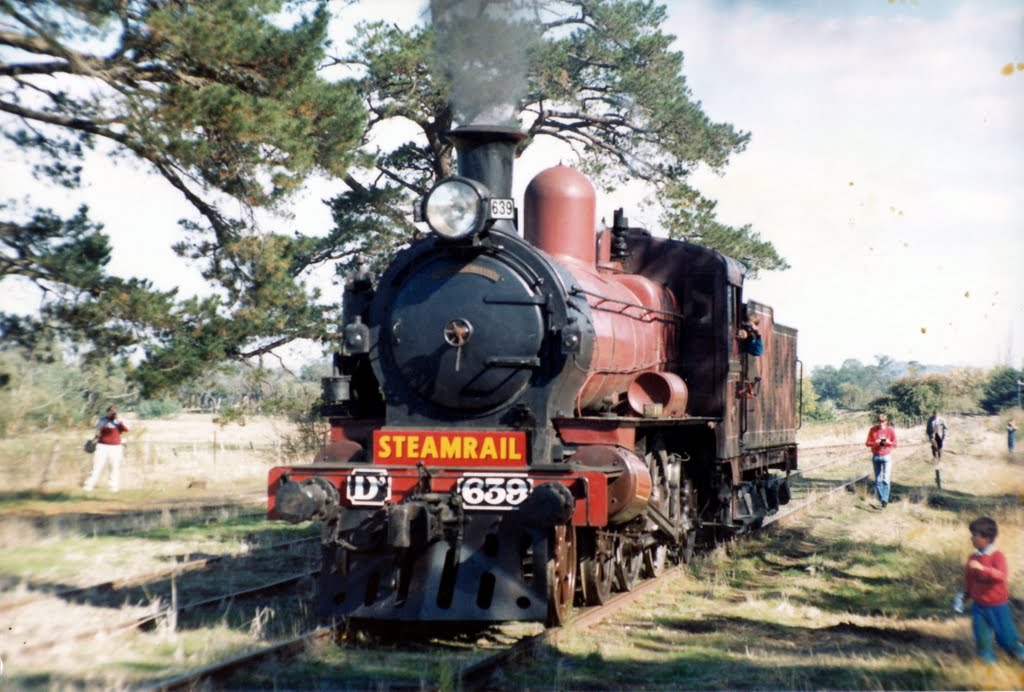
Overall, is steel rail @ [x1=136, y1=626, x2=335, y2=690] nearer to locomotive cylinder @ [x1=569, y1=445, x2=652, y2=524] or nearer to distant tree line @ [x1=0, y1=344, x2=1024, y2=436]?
locomotive cylinder @ [x1=569, y1=445, x2=652, y2=524]

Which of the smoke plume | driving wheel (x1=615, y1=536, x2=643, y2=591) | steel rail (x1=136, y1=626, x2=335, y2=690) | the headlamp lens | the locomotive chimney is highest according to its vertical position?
the smoke plume

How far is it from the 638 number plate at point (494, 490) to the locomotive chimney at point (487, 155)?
218 centimetres

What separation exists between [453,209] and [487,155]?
1.83 ft

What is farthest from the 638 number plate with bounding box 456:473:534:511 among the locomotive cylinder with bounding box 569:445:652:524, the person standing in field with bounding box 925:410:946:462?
the person standing in field with bounding box 925:410:946:462

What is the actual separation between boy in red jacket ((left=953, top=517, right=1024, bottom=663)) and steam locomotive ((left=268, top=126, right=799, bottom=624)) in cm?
211

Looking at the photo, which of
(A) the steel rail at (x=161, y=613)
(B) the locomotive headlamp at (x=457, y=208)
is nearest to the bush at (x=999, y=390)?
(A) the steel rail at (x=161, y=613)

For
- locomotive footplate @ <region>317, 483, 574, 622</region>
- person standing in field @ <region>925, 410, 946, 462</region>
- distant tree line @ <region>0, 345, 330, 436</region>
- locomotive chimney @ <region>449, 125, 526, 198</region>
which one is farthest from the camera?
person standing in field @ <region>925, 410, 946, 462</region>

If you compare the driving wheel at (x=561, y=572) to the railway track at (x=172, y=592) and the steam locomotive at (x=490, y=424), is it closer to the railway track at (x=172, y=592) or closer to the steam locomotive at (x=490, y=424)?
the steam locomotive at (x=490, y=424)

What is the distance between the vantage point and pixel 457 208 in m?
7.32

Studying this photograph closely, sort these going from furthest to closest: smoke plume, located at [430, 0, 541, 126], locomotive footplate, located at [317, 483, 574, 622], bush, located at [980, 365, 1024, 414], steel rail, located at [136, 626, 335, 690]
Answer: bush, located at [980, 365, 1024, 414] → smoke plume, located at [430, 0, 541, 126] → locomotive footplate, located at [317, 483, 574, 622] → steel rail, located at [136, 626, 335, 690]

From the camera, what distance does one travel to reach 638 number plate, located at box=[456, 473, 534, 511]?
21.7 ft

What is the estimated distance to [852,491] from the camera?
62.2 ft

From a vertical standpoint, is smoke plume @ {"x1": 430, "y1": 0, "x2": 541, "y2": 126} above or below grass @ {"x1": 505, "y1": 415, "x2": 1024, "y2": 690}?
above

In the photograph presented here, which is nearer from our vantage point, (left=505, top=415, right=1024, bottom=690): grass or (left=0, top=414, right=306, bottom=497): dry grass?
(left=505, top=415, right=1024, bottom=690): grass
